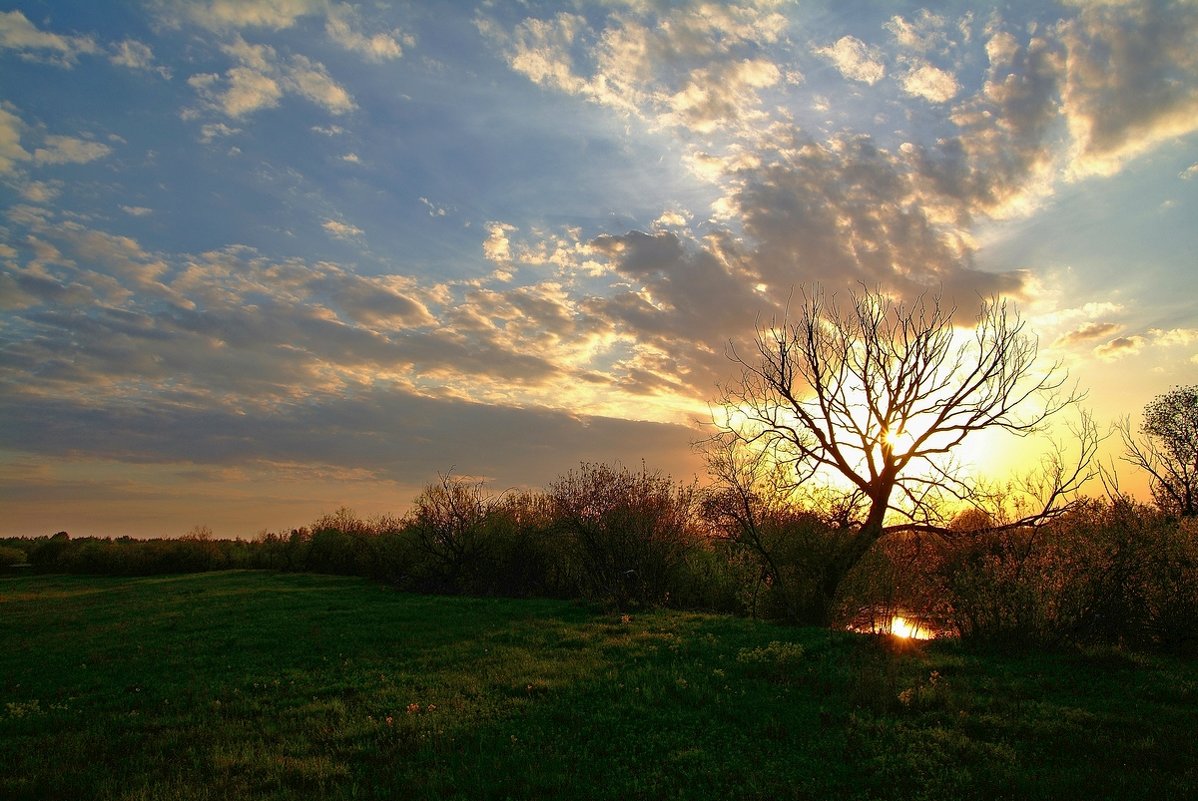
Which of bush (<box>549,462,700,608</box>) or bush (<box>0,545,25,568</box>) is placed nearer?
bush (<box>549,462,700,608</box>)

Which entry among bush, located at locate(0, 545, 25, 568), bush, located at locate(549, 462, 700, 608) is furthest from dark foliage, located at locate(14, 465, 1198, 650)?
bush, located at locate(0, 545, 25, 568)

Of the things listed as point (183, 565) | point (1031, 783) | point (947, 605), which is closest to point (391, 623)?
point (947, 605)

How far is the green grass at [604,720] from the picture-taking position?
8516 mm

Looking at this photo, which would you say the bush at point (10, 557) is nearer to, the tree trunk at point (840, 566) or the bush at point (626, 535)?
the bush at point (626, 535)

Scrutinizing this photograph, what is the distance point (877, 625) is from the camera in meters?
20.9

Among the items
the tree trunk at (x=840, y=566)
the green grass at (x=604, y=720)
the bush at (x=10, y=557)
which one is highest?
the tree trunk at (x=840, y=566)

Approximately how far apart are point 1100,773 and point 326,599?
3160cm

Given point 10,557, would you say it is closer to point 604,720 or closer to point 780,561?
point 780,561

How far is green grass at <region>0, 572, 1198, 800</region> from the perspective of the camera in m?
8.52

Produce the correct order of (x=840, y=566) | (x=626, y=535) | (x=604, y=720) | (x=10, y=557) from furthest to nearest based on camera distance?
(x=10, y=557), (x=626, y=535), (x=840, y=566), (x=604, y=720)

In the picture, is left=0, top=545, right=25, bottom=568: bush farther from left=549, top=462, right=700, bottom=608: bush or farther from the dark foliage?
left=549, top=462, right=700, bottom=608: bush

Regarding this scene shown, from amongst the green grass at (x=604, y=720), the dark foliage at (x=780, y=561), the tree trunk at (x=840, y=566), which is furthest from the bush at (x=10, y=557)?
the tree trunk at (x=840, y=566)

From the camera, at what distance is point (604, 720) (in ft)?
35.4

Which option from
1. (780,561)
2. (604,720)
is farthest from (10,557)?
(604,720)
